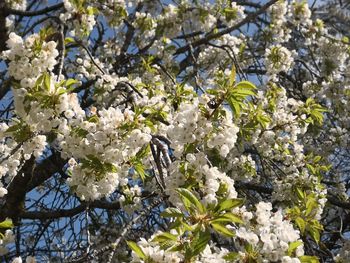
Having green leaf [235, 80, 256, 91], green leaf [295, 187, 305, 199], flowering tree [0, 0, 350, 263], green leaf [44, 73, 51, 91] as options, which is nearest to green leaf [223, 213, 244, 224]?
flowering tree [0, 0, 350, 263]

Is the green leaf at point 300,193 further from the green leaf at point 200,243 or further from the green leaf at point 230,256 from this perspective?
the green leaf at point 200,243

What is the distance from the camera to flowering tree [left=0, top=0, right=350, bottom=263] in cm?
230

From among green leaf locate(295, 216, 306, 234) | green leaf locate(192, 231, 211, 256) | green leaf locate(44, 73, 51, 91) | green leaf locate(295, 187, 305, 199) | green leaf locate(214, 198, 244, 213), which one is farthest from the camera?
green leaf locate(295, 187, 305, 199)

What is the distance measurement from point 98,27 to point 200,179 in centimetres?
469

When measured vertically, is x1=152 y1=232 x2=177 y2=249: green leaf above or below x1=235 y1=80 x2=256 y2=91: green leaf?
below

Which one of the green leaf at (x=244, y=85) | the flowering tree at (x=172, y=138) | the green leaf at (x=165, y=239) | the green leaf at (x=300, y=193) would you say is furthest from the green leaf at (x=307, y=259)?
the green leaf at (x=300, y=193)

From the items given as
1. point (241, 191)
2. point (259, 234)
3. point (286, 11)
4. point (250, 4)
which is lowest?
point (259, 234)

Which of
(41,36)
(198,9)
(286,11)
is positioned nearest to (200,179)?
(41,36)

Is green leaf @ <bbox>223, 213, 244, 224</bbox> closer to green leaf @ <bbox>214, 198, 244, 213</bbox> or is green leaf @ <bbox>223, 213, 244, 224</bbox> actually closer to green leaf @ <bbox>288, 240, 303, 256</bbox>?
green leaf @ <bbox>214, 198, 244, 213</bbox>

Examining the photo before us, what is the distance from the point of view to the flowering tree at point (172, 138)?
2.30 meters

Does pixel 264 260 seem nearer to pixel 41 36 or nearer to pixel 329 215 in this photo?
pixel 41 36

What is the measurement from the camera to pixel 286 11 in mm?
6109

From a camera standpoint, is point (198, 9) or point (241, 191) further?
point (198, 9)

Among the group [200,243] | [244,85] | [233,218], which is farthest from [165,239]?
[244,85]
